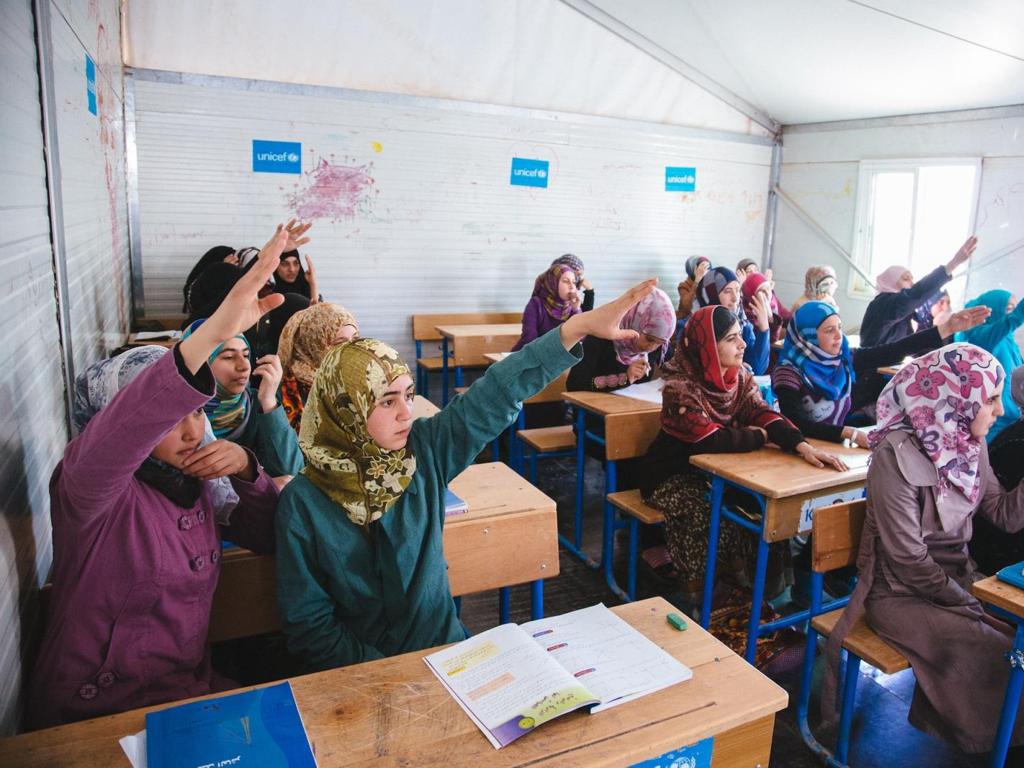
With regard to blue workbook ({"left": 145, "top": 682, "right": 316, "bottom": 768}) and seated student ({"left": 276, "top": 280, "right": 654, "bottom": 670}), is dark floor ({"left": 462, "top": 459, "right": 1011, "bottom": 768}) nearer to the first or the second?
seated student ({"left": 276, "top": 280, "right": 654, "bottom": 670})

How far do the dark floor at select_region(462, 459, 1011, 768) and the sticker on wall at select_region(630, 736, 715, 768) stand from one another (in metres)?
1.24

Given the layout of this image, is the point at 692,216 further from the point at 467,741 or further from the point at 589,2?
the point at 467,741

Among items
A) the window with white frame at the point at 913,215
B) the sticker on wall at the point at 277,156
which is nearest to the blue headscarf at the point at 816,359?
the window with white frame at the point at 913,215

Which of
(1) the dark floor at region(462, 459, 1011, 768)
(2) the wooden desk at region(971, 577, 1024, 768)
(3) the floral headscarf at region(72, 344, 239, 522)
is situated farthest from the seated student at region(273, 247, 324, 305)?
(2) the wooden desk at region(971, 577, 1024, 768)

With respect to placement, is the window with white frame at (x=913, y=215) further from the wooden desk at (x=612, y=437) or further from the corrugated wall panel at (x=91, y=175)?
the corrugated wall panel at (x=91, y=175)

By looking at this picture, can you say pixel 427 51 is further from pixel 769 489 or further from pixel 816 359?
pixel 769 489

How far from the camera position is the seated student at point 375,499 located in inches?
59.7

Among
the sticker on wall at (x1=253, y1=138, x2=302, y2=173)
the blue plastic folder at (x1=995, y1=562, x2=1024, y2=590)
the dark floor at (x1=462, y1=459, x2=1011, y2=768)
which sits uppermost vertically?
the sticker on wall at (x1=253, y1=138, x2=302, y2=173)

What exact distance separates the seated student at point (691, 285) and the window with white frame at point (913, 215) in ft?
4.59

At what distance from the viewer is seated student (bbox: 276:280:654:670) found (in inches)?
59.7

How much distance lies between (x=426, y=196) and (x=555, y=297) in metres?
1.53

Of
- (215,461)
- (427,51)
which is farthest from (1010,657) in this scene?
(427,51)

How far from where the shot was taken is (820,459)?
2.67m

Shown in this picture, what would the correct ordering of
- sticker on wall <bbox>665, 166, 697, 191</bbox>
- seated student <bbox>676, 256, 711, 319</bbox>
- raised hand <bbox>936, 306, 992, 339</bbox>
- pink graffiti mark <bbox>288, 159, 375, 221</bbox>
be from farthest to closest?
1. sticker on wall <bbox>665, 166, 697, 191</bbox>
2. seated student <bbox>676, 256, 711, 319</bbox>
3. pink graffiti mark <bbox>288, 159, 375, 221</bbox>
4. raised hand <bbox>936, 306, 992, 339</bbox>
